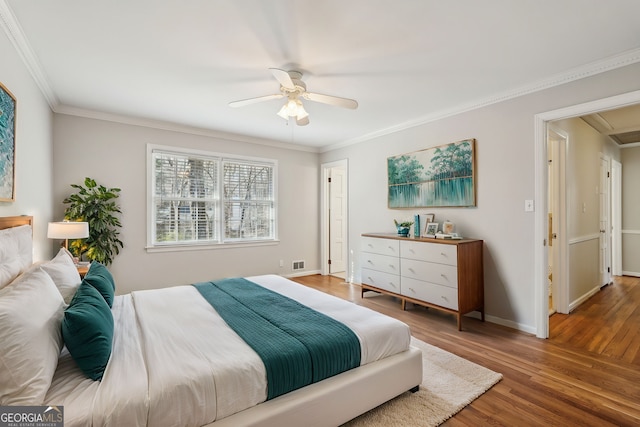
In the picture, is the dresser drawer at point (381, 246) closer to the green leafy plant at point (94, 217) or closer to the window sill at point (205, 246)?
the window sill at point (205, 246)

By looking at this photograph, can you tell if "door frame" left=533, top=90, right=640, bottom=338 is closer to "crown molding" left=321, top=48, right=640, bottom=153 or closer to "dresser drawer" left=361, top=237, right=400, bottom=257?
"crown molding" left=321, top=48, right=640, bottom=153

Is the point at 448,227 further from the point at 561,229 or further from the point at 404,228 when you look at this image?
the point at 561,229

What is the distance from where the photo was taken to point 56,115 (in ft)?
12.0

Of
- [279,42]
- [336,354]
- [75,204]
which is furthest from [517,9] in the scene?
[75,204]

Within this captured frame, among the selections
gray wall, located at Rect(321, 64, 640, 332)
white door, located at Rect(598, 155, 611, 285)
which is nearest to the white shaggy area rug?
gray wall, located at Rect(321, 64, 640, 332)

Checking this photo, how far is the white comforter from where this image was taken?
119 centimetres

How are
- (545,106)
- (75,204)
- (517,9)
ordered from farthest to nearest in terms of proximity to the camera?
(75,204)
(545,106)
(517,9)

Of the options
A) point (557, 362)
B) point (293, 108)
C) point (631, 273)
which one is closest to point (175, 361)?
point (293, 108)

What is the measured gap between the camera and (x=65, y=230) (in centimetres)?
292

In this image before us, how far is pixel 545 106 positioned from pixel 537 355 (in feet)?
7.71

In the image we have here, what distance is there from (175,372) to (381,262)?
10.1 feet

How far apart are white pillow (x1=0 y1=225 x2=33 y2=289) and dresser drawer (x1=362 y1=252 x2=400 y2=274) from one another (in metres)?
3.52

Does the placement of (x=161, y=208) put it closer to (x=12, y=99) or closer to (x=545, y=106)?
(x=12, y=99)

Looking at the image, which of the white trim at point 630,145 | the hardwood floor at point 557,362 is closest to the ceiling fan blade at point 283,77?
the hardwood floor at point 557,362
